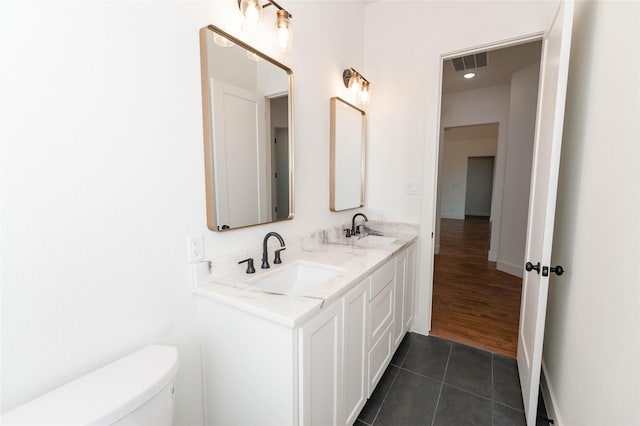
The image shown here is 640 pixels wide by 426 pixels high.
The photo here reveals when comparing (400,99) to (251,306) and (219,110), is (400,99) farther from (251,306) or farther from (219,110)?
(251,306)

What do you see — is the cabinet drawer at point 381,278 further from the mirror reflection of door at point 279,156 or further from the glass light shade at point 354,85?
the glass light shade at point 354,85

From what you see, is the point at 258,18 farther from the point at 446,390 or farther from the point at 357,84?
the point at 446,390

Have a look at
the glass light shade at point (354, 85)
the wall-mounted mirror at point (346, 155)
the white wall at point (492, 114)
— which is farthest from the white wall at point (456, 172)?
the glass light shade at point (354, 85)

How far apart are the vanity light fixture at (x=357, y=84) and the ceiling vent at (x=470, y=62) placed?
5.21ft

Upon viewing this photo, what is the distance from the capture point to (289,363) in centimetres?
98

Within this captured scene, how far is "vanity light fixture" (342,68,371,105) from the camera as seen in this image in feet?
7.36

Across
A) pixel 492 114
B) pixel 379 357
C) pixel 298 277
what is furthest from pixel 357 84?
pixel 492 114

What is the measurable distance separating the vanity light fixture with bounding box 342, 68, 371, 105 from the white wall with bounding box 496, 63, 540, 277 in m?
2.67

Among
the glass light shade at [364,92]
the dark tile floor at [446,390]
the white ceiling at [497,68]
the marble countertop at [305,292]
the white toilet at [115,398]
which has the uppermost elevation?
the white ceiling at [497,68]

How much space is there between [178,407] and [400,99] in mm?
2569

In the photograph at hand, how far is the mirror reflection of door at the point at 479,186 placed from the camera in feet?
30.2

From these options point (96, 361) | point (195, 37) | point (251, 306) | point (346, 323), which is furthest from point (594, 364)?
point (195, 37)

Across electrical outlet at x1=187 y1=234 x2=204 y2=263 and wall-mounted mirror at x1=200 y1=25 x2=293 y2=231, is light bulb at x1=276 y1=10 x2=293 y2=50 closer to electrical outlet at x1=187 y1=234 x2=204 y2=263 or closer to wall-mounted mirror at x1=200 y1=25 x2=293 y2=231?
wall-mounted mirror at x1=200 y1=25 x2=293 y2=231

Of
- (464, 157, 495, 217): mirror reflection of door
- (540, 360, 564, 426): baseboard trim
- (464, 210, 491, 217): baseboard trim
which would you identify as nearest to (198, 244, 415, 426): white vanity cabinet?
(540, 360, 564, 426): baseboard trim
